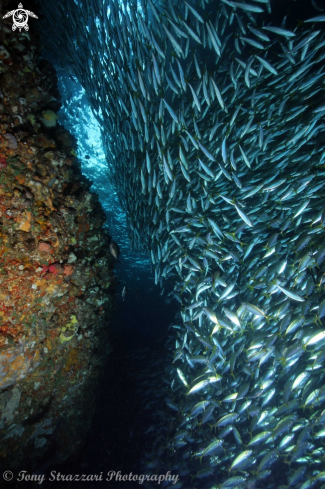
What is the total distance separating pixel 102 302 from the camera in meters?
5.34

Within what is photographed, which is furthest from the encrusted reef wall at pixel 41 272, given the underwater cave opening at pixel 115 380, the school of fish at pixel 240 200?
the school of fish at pixel 240 200

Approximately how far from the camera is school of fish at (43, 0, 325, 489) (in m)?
4.08

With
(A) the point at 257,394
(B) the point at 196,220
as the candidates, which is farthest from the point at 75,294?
(A) the point at 257,394

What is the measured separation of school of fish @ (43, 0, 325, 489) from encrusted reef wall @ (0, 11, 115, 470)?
5.59 feet

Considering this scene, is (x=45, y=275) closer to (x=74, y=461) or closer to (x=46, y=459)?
(x=46, y=459)

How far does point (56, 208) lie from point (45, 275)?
1.25 metres

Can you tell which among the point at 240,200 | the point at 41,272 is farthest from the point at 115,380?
the point at 240,200

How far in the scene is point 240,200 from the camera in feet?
16.2

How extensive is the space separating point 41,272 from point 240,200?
4.24 meters

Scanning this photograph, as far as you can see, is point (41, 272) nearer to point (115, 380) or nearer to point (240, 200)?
point (240, 200)

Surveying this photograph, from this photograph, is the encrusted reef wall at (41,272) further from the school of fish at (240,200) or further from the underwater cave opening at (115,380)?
the school of fish at (240,200)

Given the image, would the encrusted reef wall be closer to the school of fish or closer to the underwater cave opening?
the underwater cave opening

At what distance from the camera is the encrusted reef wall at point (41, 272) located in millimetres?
3414

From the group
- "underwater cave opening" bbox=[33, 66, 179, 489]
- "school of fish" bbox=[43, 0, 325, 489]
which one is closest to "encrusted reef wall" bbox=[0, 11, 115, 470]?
"underwater cave opening" bbox=[33, 66, 179, 489]
